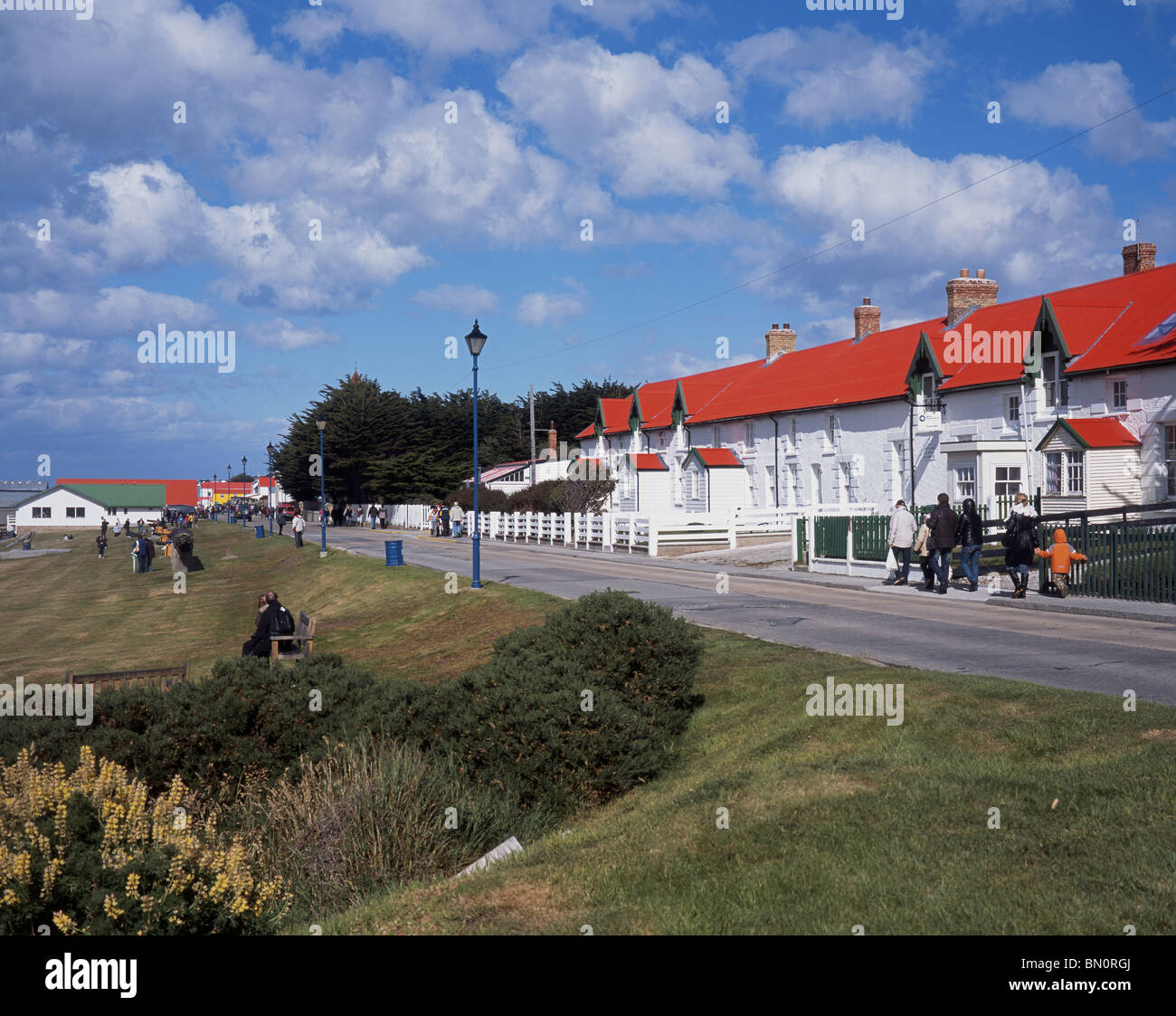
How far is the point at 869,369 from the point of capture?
4738 cm

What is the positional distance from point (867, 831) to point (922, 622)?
10.8m

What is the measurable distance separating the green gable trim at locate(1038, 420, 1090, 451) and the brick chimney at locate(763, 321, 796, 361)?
29406 millimetres

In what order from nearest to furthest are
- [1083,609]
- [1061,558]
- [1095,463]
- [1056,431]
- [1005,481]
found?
[1083,609], [1061,558], [1095,463], [1056,431], [1005,481]

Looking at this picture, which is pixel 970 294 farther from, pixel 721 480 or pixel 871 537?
pixel 871 537

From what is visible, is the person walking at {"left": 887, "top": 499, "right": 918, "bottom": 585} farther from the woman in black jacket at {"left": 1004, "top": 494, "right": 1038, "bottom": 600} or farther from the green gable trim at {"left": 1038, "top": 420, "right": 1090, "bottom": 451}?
the green gable trim at {"left": 1038, "top": 420, "right": 1090, "bottom": 451}

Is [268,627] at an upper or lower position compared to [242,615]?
upper

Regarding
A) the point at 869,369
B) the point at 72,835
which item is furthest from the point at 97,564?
the point at 72,835

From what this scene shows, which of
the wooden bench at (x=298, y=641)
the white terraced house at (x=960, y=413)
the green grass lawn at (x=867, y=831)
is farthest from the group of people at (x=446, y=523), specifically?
the green grass lawn at (x=867, y=831)

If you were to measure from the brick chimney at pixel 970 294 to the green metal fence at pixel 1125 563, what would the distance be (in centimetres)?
2703

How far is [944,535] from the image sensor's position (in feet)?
72.4

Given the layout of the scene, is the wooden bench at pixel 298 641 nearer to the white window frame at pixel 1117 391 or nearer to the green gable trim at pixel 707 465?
the white window frame at pixel 1117 391

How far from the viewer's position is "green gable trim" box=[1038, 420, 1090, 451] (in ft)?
105

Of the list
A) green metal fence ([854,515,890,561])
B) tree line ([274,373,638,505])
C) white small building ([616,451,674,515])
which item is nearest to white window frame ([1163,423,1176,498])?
green metal fence ([854,515,890,561])

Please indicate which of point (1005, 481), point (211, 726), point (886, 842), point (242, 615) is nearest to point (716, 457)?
point (1005, 481)
